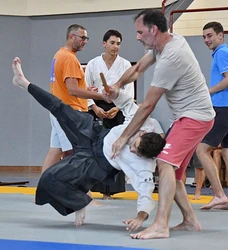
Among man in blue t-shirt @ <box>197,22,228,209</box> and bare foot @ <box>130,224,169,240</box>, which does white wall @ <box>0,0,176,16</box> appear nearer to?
man in blue t-shirt @ <box>197,22,228,209</box>

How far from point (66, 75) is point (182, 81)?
1.91 m

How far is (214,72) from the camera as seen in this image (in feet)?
18.1

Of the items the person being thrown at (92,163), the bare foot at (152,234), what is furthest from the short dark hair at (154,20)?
the bare foot at (152,234)

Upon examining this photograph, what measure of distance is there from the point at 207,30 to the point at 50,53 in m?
7.14

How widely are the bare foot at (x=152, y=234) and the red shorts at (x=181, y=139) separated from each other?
398 millimetres

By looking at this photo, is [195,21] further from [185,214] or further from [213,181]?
[185,214]

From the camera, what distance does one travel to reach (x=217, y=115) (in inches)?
209

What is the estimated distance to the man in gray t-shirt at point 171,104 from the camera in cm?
352

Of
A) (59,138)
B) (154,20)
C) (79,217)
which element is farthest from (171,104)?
(59,138)

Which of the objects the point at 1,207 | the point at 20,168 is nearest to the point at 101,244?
the point at 1,207

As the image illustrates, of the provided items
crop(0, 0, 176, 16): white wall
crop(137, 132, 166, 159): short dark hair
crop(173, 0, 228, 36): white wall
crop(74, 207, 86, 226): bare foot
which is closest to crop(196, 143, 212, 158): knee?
crop(74, 207, 86, 226): bare foot

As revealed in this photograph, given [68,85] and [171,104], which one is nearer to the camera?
[171,104]

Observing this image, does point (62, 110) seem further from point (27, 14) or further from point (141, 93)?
point (27, 14)

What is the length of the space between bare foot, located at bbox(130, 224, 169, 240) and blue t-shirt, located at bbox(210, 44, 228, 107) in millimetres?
2097
